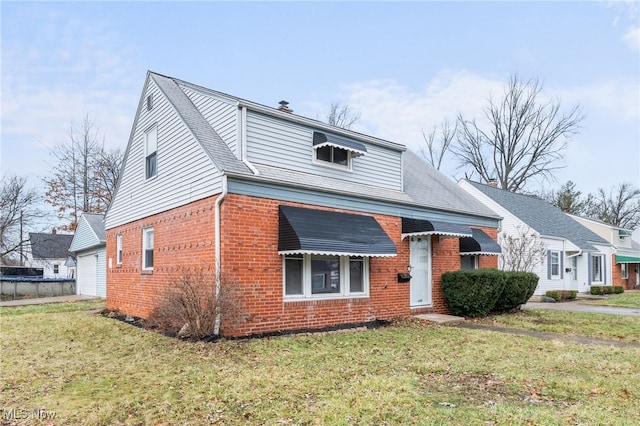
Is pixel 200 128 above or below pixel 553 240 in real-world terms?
above

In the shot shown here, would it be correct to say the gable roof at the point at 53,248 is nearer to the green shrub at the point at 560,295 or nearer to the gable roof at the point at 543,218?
the gable roof at the point at 543,218

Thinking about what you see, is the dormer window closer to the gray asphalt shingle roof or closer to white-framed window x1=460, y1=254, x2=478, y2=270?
the gray asphalt shingle roof

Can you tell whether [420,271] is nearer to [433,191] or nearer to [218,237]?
[433,191]

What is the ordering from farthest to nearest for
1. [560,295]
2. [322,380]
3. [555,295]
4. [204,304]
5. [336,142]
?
[560,295], [555,295], [336,142], [204,304], [322,380]

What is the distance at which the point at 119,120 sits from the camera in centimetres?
3247

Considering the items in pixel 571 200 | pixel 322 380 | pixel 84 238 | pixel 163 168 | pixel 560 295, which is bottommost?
pixel 560 295

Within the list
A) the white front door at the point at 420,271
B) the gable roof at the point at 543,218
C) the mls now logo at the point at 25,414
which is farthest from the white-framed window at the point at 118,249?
the gable roof at the point at 543,218

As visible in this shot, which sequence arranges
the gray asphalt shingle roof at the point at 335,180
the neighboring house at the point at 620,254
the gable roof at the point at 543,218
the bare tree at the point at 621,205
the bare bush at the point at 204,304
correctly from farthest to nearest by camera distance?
the bare tree at the point at 621,205 < the neighboring house at the point at 620,254 < the gable roof at the point at 543,218 < the gray asphalt shingle roof at the point at 335,180 < the bare bush at the point at 204,304

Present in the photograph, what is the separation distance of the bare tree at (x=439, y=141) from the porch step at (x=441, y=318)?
1160 inches

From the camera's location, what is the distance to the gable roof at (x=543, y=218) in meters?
23.9

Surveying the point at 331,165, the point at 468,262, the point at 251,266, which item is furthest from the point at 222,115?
the point at 468,262

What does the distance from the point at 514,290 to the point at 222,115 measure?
998 centimetres

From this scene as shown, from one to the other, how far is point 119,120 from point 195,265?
88.4 feet

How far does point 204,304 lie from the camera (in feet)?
28.2
